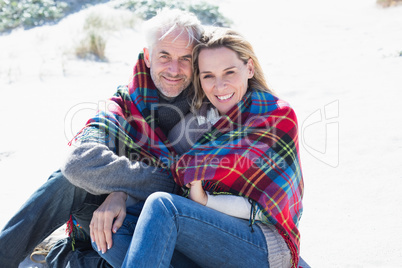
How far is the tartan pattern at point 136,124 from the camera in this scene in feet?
8.20

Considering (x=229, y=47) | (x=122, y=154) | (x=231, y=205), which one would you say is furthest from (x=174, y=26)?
(x=231, y=205)

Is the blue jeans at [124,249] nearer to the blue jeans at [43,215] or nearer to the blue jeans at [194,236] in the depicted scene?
the blue jeans at [194,236]

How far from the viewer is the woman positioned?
1.95m

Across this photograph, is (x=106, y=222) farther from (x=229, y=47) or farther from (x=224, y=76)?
(x=229, y=47)

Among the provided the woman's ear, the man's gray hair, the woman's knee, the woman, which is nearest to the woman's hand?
the woman

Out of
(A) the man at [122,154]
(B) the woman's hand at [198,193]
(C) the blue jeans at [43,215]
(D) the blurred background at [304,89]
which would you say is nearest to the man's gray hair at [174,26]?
(A) the man at [122,154]

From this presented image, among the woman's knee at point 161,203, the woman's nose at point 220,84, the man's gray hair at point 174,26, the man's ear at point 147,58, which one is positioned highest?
the man's gray hair at point 174,26

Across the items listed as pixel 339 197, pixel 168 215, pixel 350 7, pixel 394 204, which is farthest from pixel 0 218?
pixel 350 7

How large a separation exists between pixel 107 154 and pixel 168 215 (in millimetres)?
574

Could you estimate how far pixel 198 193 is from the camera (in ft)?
6.99

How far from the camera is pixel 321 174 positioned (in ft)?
11.8

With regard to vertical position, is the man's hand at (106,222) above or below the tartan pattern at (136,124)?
below

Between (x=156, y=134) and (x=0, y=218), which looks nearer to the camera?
(x=156, y=134)

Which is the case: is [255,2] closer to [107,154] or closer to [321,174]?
[321,174]
